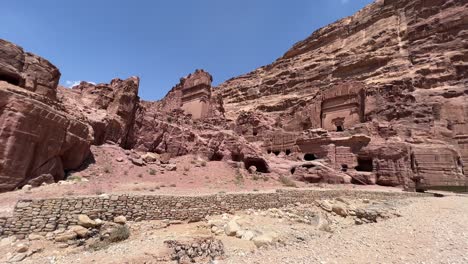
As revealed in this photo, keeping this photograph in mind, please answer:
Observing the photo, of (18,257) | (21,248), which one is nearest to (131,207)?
(21,248)

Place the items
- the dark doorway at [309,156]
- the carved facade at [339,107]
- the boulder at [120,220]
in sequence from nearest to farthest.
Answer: the boulder at [120,220]
the dark doorway at [309,156]
the carved facade at [339,107]

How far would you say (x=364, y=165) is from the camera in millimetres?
21484

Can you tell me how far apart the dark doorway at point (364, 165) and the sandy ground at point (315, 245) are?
11138 mm

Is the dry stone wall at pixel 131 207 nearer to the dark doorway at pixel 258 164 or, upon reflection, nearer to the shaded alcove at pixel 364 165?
the dark doorway at pixel 258 164

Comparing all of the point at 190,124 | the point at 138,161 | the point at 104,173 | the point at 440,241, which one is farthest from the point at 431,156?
the point at 104,173

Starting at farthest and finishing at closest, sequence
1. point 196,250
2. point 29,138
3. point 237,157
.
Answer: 1. point 237,157
2. point 29,138
3. point 196,250

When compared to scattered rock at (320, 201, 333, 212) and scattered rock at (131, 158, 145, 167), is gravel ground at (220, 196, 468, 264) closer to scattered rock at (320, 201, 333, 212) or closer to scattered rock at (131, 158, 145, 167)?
scattered rock at (320, 201, 333, 212)

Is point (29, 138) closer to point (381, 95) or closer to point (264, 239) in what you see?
point (264, 239)

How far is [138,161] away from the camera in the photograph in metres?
15.9

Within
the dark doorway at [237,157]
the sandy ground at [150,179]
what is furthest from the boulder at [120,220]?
the dark doorway at [237,157]

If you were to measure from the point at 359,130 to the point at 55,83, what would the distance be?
79.6 ft

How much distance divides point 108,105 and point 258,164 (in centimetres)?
1367

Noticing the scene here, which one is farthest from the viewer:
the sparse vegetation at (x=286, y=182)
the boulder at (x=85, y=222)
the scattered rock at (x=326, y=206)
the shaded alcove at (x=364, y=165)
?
the shaded alcove at (x=364, y=165)

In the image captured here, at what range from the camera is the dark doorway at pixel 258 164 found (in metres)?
20.6
